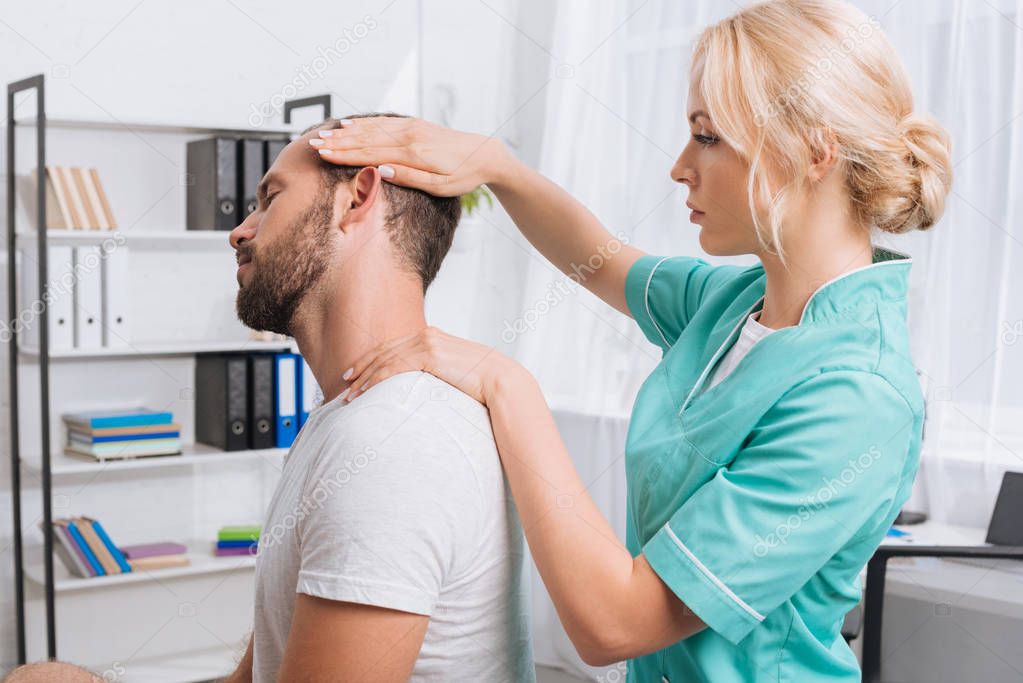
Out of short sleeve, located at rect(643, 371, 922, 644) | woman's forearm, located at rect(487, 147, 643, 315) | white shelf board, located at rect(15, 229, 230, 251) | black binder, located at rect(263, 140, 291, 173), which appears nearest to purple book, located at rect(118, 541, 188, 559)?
white shelf board, located at rect(15, 229, 230, 251)

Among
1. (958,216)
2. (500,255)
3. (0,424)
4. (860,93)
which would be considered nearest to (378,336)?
(860,93)

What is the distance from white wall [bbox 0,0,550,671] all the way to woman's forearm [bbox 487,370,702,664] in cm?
234

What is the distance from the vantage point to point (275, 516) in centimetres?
115

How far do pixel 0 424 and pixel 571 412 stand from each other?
1.78 meters

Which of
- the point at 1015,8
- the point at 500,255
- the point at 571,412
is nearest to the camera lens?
the point at 1015,8

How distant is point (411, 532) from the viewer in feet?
3.26

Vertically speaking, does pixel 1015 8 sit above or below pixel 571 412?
above

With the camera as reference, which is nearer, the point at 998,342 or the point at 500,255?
the point at 998,342

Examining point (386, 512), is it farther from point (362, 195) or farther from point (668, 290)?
point (668, 290)

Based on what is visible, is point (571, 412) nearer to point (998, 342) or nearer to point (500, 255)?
point (500, 255)

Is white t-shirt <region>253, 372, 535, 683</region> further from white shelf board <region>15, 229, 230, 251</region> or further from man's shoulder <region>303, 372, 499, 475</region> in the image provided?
white shelf board <region>15, 229, 230, 251</region>

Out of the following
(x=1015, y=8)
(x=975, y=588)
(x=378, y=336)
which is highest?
(x=1015, y=8)

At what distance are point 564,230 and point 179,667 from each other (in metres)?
2.35

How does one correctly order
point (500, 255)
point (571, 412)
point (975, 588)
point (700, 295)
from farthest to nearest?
point (500, 255), point (571, 412), point (975, 588), point (700, 295)
